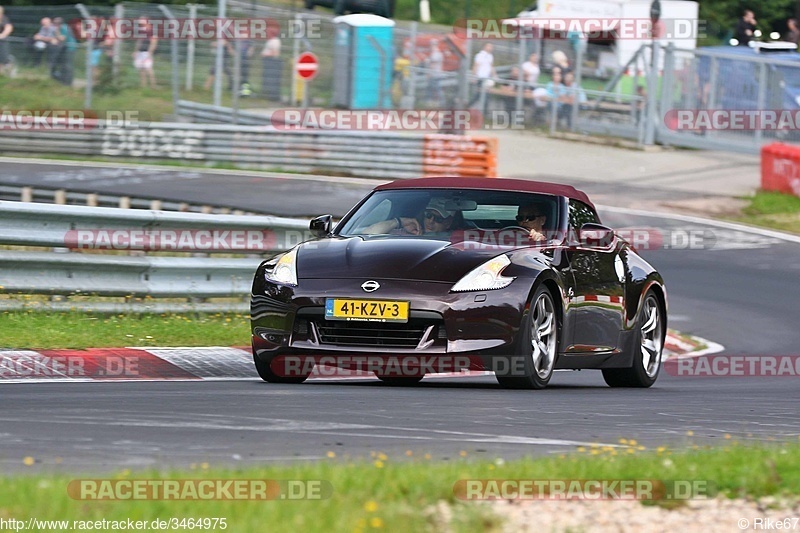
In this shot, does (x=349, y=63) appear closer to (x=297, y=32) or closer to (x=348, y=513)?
(x=297, y=32)

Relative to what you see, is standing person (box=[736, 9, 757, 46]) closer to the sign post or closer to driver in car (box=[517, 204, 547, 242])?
the sign post

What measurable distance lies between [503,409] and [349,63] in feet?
71.4

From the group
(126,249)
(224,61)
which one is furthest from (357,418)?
(224,61)

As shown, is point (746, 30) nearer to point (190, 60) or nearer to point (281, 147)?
point (281, 147)

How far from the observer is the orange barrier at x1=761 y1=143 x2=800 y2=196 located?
23.6 m

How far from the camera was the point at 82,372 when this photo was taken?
906cm

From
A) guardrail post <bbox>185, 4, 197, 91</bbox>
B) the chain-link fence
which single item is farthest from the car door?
guardrail post <bbox>185, 4, 197, 91</bbox>

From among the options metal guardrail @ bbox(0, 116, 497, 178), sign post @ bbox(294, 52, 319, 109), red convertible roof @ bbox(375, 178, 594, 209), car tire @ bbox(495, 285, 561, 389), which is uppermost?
sign post @ bbox(294, 52, 319, 109)

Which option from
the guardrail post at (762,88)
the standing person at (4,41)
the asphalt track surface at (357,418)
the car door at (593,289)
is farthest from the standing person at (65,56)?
the car door at (593,289)

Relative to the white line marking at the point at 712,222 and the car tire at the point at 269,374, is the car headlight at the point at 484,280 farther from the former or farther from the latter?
the white line marking at the point at 712,222

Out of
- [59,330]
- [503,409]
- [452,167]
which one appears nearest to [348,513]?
[503,409]

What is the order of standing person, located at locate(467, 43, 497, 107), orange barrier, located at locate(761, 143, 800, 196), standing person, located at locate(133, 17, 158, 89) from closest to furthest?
1. orange barrier, located at locate(761, 143, 800, 196)
2. standing person, located at locate(133, 17, 158, 89)
3. standing person, located at locate(467, 43, 497, 107)

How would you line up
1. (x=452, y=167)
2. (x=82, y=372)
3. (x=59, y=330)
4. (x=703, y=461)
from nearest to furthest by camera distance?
1. (x=703, y=461)
2. (x=82, y=372)
3. (x=59, y=330)
4. (x=452, y=167)

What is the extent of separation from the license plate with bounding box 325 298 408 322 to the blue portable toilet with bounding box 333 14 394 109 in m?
20.2
